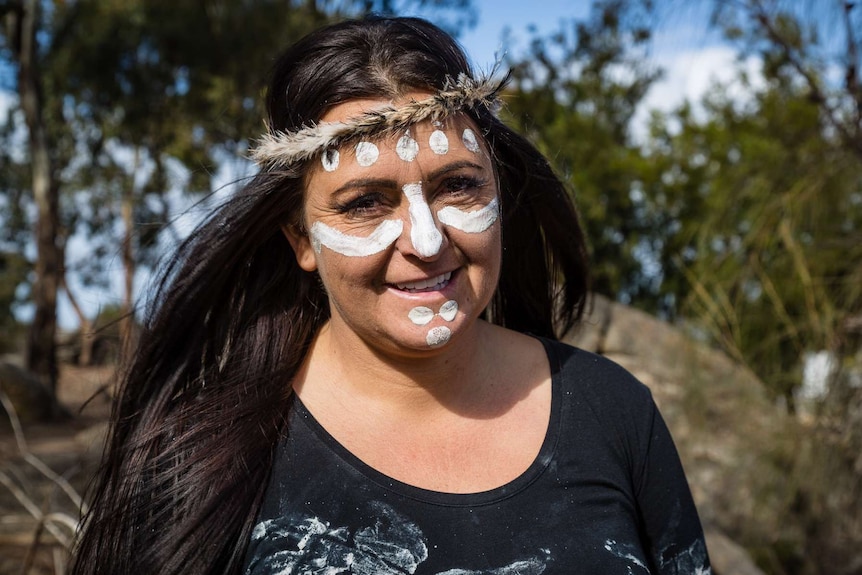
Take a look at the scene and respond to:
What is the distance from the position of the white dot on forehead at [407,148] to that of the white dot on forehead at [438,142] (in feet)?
0.11

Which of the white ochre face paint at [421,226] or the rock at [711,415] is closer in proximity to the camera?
the white ochre face paint at [421,226]

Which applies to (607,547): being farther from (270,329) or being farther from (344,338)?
(270,329)

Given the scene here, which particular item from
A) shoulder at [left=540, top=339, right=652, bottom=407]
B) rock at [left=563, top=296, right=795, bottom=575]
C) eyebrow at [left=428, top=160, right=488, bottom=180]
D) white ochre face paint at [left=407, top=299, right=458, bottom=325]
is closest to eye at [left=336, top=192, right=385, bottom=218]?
eyebrow at [left=428, top=160, right=488, bottom=180]

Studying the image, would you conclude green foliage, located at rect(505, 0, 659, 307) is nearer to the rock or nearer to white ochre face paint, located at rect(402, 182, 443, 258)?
the rock

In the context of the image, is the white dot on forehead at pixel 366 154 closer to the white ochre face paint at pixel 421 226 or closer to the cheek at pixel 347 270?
the white ochre face paint at pixel 421 226

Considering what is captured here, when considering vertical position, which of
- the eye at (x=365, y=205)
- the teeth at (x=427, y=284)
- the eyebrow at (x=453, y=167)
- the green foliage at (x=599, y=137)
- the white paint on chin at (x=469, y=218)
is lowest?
the teeth at (x=427, y=284)

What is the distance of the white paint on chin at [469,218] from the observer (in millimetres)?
1885

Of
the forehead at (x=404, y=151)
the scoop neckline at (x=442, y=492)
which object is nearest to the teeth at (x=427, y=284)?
the forehead at (x=404, y=151)

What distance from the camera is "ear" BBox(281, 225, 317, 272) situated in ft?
6.86

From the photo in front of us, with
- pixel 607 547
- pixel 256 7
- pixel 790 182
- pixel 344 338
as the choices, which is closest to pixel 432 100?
pixel 344 338

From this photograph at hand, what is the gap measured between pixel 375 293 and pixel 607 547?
0.68 meters

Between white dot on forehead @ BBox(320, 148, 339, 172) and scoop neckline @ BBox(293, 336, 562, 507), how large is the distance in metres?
0.51

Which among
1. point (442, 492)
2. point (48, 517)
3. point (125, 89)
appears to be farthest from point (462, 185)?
point (125, 89)

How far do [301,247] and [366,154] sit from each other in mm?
339
